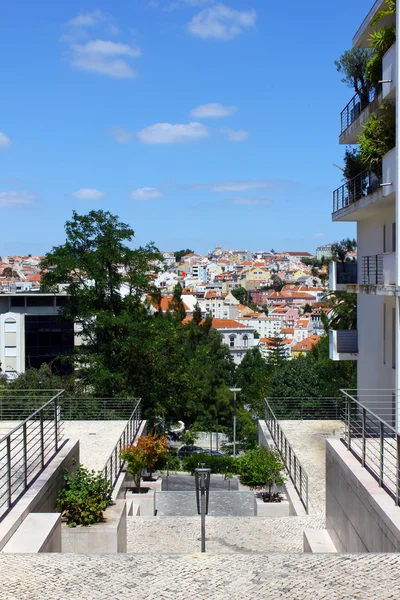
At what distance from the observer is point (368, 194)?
58.8 ft

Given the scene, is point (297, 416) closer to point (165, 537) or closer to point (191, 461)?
point (191, 461)

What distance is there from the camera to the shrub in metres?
15.7

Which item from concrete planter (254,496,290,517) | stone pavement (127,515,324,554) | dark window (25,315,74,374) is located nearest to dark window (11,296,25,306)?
dark window (25,315,74,374)

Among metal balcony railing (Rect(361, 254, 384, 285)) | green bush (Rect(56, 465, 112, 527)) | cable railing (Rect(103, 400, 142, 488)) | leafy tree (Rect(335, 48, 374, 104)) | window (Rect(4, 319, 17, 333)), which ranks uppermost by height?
leafy tree (Rect(335, 48, 374, 104))

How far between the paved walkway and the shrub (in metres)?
0.72

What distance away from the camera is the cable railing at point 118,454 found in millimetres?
15191

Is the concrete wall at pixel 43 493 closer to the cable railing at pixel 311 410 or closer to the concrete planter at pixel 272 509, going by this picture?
the concrete planter at pixel 272 509

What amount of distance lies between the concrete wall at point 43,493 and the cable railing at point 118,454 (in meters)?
2.09

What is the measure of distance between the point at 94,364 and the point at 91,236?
552 cm

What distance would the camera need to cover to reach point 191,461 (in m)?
22.8

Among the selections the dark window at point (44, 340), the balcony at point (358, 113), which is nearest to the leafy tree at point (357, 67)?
the balcony at point (358, 113)

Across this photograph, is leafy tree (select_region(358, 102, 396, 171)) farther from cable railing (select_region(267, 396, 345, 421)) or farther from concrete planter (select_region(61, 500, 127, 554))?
concrete planter (select_region(61, 500, 127, 554))

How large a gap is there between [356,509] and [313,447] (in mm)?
10887

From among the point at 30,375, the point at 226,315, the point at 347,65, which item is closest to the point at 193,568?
the point at 347,65
